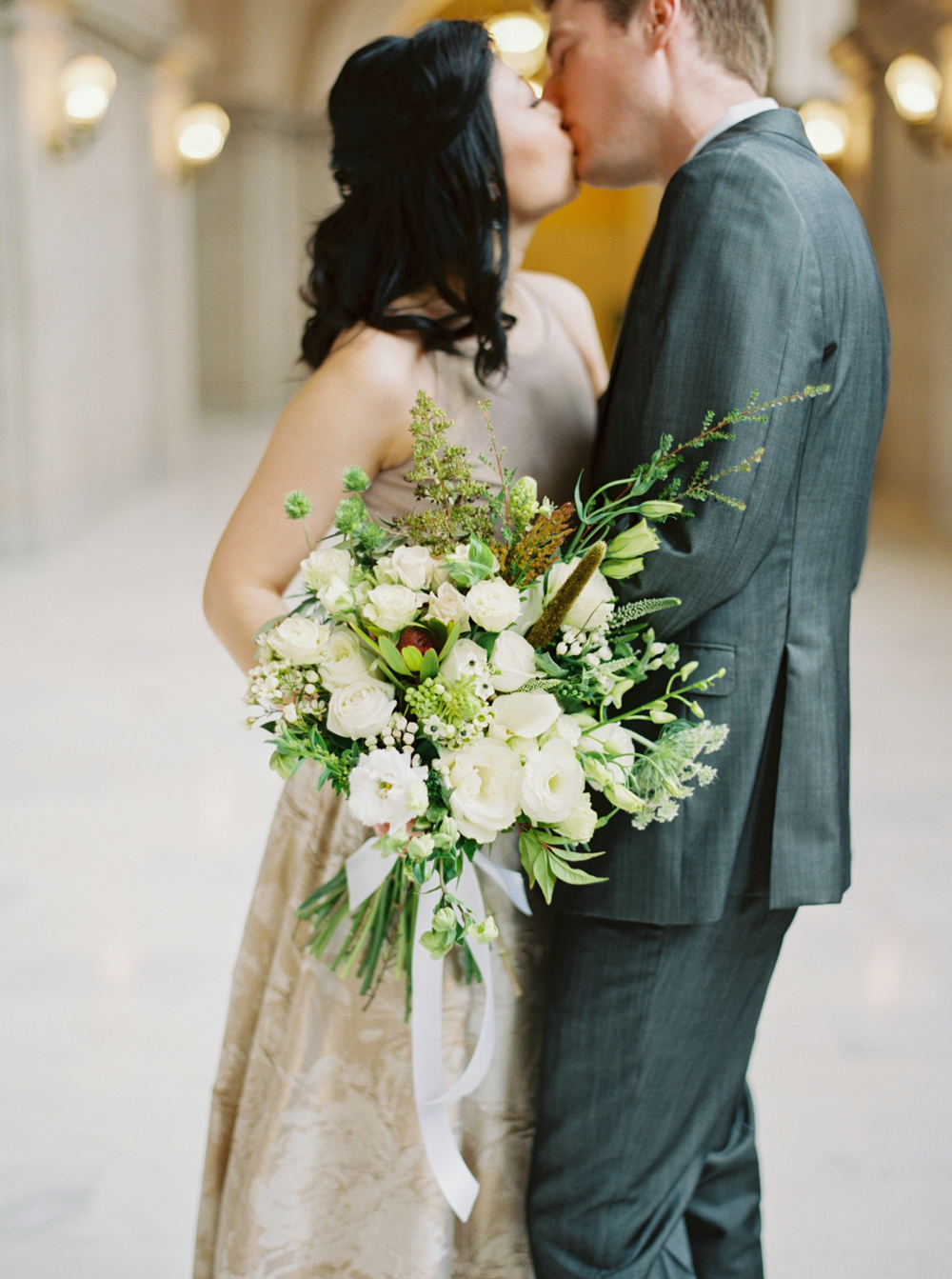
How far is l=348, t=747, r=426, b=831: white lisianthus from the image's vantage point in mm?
1288

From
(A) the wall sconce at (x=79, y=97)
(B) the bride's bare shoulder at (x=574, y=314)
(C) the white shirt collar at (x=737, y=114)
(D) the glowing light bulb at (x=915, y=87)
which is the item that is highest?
(D) the glowing light bulb at (x=915, y=87)

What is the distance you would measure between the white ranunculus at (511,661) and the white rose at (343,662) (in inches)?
6.0

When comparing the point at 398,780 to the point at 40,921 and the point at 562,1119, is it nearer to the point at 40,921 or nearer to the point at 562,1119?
the point at 562,1119

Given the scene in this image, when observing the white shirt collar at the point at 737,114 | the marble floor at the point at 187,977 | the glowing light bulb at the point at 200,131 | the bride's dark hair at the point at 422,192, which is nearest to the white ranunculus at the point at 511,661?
the bride's dark hair at the point at 422,192

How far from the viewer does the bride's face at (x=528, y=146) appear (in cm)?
183

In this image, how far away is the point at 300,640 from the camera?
4.42 ft

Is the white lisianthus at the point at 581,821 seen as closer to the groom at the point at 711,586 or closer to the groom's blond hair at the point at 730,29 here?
the groom at the point at 711,586

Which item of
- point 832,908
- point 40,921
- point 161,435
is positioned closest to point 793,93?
point 161,435

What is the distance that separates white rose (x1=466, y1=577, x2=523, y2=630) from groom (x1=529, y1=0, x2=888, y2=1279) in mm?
279

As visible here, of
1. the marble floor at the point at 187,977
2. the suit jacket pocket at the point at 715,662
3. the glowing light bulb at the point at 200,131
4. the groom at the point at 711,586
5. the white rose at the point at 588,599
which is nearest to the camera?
the white rose at the point at 588,599

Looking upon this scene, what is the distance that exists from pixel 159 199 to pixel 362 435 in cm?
1139

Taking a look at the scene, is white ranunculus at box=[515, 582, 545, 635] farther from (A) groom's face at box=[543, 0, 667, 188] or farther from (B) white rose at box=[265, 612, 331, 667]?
(A) groom's face at box=[543, 0, 667, 188]

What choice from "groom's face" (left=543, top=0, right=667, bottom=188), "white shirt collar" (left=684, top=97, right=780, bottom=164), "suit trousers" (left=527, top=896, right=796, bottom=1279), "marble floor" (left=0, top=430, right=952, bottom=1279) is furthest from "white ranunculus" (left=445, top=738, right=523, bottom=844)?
"marble floor" (left=0, top=430, right=952, bottom=1279)

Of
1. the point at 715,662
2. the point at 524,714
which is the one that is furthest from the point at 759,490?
the point at 524,714
